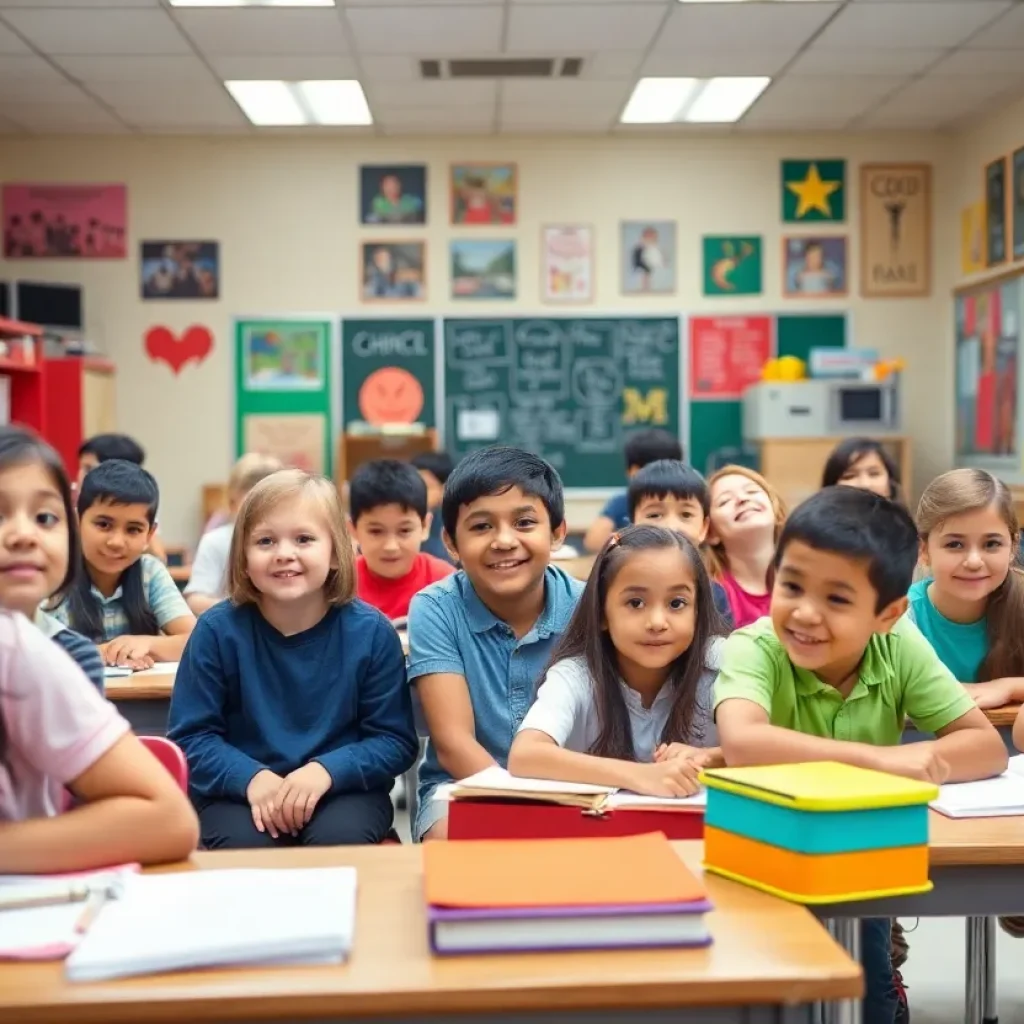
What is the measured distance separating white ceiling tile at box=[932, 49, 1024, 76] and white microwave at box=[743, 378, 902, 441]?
155 centimetres

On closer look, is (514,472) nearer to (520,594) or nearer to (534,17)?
(520,594)

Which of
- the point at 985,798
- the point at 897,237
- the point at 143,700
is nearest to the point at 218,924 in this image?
the point at 985,798

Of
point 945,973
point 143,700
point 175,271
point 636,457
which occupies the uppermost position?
point 175,271

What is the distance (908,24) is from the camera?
509cm

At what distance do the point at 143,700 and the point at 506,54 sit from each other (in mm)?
3814

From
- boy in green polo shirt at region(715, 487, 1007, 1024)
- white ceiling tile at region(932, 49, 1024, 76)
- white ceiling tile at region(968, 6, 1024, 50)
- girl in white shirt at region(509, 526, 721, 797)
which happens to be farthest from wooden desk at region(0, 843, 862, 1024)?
white ceiling tile at region(932, 49, 1024, 76)

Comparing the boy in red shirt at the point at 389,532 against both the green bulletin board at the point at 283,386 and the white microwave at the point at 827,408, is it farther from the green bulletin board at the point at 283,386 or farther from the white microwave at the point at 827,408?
the green bulletin board at the point at 283,386

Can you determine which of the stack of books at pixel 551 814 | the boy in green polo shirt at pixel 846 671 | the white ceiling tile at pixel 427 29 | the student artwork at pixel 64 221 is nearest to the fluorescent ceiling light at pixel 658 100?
the white ceiling tile at pixel 427 29

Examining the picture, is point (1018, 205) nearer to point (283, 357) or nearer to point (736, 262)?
point (736, 262)

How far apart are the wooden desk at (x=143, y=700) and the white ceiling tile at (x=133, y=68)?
12.2 ft

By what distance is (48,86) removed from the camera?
583cm

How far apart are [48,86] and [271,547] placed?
4.59m

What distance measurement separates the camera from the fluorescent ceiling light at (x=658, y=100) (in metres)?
5.89

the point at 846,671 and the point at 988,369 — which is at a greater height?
the point at 988,369
